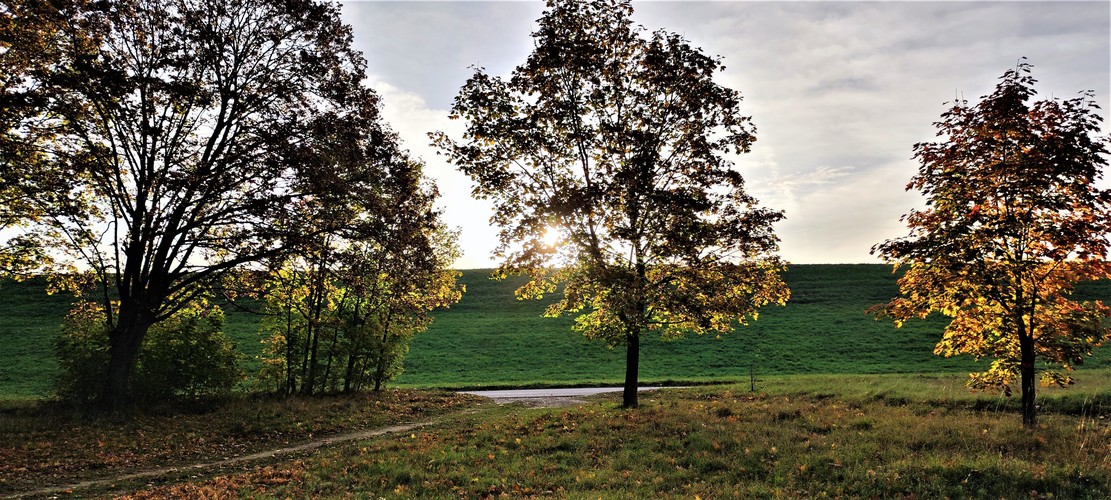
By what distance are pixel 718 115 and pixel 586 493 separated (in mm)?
14368

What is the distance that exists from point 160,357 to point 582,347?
32.3 metres

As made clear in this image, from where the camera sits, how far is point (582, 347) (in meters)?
47.2

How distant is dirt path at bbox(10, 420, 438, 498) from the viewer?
1101cm

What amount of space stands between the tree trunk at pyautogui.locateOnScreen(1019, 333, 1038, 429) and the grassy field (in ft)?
Answer: 66.0

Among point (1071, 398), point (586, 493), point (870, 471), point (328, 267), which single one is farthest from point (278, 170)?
point (1071, 398)

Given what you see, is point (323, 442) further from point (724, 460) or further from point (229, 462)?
point (724, 460)

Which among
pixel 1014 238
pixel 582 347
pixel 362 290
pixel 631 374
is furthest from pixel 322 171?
pixel 582 347

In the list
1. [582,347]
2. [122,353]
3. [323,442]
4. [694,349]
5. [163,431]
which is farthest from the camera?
[582,347]

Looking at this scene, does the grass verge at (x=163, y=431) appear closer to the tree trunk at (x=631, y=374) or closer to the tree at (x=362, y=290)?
the tree at (x=362, y=290)

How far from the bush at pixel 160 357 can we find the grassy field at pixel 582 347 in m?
10.9

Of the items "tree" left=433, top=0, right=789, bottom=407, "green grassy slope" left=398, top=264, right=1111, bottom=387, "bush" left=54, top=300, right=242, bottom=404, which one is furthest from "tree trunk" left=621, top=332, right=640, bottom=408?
"bush" left=54, top=300, right=242, bottom=404

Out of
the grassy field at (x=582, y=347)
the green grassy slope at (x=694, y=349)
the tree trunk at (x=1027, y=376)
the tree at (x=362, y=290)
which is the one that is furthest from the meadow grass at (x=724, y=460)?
the green grassy slope at (x=694, y=349)

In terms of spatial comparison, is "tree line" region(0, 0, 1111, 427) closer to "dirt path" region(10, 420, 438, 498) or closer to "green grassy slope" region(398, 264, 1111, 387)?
"dirt path" region(10, 420, 438, 498)

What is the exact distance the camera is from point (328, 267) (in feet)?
67.1
